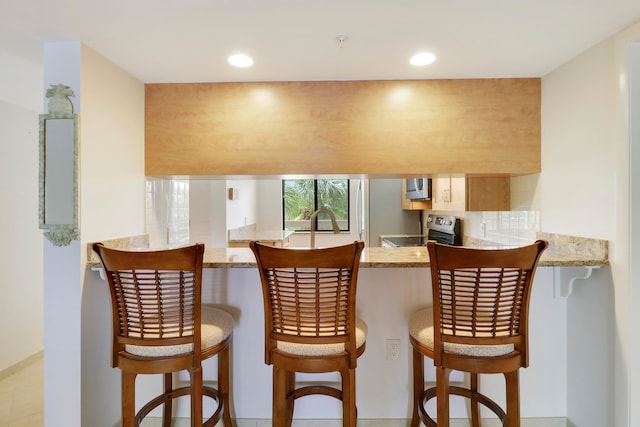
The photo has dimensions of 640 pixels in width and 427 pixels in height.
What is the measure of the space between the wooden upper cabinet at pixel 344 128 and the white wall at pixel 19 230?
1.19 meters

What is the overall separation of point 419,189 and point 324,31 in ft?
7.93

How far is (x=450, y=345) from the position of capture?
1370 mm

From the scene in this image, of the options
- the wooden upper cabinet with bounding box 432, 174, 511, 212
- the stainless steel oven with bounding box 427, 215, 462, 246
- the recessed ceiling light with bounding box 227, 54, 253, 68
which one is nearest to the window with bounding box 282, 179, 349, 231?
the stainless steel oven with bounding box 427, 215, 462, 246

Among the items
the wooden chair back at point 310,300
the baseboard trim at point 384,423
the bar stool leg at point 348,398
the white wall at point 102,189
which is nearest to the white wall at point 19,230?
the white wall at point 102,189

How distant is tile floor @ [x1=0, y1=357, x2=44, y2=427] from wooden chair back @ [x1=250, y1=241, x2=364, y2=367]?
1.83 meters

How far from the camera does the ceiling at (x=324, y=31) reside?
1.34 m

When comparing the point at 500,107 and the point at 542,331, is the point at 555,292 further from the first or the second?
the point at 500,107

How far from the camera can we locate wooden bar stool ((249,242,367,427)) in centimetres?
129

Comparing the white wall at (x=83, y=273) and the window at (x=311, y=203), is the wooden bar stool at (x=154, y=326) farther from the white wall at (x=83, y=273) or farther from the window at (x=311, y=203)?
the window at (x=311, y=203)

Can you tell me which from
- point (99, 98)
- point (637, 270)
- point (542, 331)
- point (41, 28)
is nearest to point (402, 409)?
point (542, 331)

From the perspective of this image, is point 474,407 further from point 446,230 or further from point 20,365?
point 20,365

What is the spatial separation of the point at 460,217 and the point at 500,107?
4.98 feet

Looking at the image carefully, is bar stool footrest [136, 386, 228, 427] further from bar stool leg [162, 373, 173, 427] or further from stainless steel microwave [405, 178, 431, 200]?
stainless steel microwave [405, 178, 431, 200]

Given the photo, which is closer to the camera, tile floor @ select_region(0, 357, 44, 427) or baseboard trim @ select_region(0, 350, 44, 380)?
tile floor @ select_region(0, 357, 44, 427)
